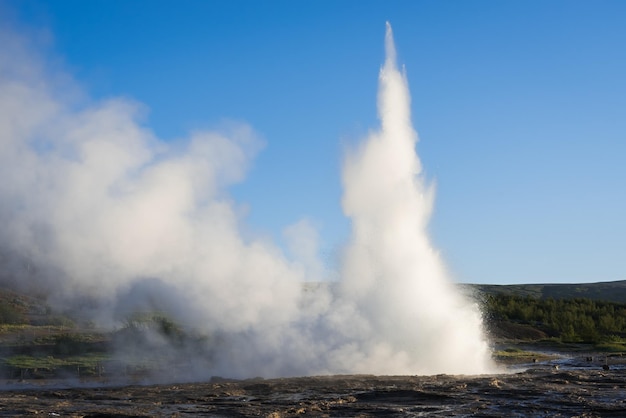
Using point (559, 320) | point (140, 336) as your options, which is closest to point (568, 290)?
point (559, 320)

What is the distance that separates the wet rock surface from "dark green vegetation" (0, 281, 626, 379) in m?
4.08

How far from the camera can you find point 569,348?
36.1 m

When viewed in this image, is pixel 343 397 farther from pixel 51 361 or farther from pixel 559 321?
pixel 559 321

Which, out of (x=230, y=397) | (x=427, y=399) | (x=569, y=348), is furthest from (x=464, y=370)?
(x=569, y=348)

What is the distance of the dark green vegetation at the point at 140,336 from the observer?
24.8 meters

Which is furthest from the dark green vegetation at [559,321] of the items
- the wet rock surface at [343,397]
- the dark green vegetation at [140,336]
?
the wet rock surface at [343,397]

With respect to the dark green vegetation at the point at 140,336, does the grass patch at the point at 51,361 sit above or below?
below

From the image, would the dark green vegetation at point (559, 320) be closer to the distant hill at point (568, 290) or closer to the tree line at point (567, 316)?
the tree line at point (567, 316)

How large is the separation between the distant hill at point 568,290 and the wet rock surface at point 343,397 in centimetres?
6748

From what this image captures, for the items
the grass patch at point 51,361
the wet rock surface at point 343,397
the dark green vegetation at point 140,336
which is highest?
the dark green vegetation at point 140,336

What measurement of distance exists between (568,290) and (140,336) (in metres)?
78.5

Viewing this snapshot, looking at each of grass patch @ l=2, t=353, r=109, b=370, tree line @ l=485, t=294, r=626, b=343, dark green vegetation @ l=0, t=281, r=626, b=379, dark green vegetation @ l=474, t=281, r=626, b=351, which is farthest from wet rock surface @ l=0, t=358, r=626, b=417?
tree line @ l=485, t=294, r=626, b=343

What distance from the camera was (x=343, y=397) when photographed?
53.4ft

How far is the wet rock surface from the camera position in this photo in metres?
14.2
